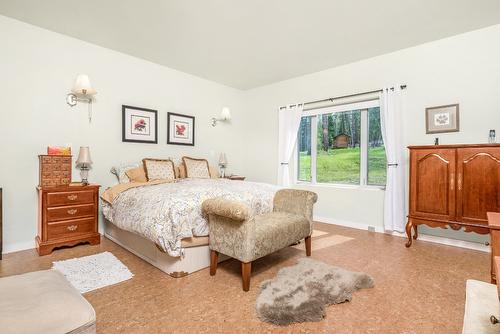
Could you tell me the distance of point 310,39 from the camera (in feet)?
10.8

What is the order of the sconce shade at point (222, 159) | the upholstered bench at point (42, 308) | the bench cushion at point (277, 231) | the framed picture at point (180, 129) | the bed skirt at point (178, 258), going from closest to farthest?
the upholstered bench at point (42, 308), the bench cushion at point (277, 231), the bed skirt at point (178, 258), the framed picture at point (180, 129), the sconce shade at point (222, 159)

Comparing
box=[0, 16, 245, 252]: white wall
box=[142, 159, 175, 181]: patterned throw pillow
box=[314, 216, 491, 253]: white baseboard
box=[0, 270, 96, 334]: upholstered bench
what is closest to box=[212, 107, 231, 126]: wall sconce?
box=[0, 16, 245, 252]: white wall

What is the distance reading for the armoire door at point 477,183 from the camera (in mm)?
2545

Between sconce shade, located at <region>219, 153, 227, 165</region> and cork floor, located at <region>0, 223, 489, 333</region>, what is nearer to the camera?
cork floor, located at <region>0, 223, 489, 333</region>

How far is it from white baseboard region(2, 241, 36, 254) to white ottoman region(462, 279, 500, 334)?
411cm

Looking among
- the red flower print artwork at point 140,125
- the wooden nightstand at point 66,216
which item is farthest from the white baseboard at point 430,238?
the wooden nightstand at point 66,216

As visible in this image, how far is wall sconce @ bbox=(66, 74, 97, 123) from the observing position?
312cm

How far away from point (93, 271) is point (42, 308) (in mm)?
1633

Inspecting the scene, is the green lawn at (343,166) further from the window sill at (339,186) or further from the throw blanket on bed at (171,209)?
the throw blanket on bed at (171,209)

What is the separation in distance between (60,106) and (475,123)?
16.7 feet

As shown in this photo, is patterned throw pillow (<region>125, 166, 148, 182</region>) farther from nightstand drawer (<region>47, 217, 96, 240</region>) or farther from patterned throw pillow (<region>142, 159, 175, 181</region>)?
nightstand drawer (<region>47, 217, 96, 240</region>)

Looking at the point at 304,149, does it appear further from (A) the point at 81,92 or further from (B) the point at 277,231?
(A) the point at 81,92

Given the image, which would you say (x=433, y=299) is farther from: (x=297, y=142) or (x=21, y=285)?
(x=297, y=142)

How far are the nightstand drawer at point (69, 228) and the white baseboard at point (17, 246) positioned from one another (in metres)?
0.51
